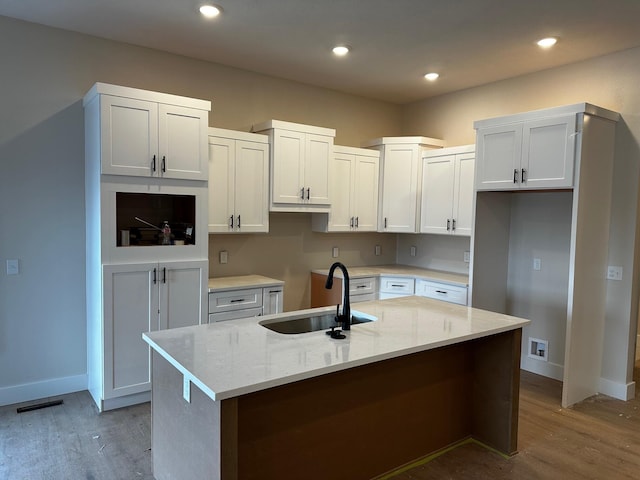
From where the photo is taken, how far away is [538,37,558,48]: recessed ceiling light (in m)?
3.46

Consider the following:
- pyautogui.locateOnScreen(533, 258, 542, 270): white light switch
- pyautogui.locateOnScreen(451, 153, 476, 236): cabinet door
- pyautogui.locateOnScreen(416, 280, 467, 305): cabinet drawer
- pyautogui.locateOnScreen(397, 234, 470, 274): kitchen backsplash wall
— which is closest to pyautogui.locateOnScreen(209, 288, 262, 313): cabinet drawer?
pyautogui.locateOnScreen(416, 280, 467, 305): cabinet drawer

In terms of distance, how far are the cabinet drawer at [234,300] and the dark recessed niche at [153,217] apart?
1.72ft

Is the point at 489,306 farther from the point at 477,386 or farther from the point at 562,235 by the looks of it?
the point at 477,386

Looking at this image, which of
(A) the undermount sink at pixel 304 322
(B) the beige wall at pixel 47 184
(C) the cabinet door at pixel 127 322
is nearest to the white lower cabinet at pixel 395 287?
(A) the undermount sink at pixel 304 322

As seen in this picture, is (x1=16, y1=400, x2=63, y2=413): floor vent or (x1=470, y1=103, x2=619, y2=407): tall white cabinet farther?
(x1=470, y1=103, x2=619, y2=407): tall white cabinet

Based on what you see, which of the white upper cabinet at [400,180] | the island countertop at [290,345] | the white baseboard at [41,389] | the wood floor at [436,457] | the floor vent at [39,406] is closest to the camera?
the island countertop at [290,345]

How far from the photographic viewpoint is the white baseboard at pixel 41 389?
3.42m

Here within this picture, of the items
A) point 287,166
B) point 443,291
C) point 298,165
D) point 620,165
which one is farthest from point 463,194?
point 287,166

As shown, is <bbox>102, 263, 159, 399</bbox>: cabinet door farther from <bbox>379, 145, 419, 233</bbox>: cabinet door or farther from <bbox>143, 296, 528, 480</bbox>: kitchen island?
<bbox>379, 145, 419, 233</bbox>: cabinet door

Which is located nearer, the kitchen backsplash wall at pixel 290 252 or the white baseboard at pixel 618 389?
the white baseboard at pixel 618 389

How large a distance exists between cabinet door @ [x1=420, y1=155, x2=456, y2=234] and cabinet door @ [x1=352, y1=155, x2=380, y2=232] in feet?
1.72

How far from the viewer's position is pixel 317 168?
450cm

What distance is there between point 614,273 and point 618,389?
0.97 meters

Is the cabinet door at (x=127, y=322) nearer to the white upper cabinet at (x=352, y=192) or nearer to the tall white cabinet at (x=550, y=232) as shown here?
the white upper cabinet at (x=352, y=192)
